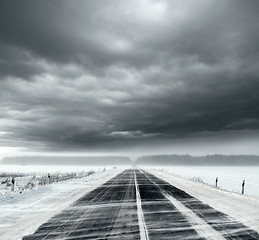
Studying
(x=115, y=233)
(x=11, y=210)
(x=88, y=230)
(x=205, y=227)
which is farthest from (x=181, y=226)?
(x=11, y=210)

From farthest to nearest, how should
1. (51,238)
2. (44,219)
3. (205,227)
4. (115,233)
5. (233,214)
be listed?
(233,214)
(44,219)
(205,227)
(115,233)
(51,238)

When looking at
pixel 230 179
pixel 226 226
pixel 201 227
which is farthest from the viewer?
pixel 230 179

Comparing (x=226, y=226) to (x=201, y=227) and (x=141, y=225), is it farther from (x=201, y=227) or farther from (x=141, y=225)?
(x=141, y=225)

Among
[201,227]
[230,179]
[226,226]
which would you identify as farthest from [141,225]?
[230,179]

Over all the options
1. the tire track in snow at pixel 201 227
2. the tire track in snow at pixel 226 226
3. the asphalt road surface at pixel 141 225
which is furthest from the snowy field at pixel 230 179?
the asphalt road surface at pixel 141 225

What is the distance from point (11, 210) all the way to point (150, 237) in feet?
20.5

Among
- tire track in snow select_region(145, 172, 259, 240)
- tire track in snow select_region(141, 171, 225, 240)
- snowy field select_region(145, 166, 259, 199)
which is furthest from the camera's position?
snowy field select_region(145, 166, 259, 199)

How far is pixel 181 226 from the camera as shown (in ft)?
24.7

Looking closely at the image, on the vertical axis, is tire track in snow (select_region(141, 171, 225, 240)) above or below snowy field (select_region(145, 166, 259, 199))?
above

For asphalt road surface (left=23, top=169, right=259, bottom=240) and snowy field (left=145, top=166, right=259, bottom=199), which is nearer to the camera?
asphalt road surface (left=23, top=169, right=259, bottom=240)

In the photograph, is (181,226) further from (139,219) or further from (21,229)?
(21,229)

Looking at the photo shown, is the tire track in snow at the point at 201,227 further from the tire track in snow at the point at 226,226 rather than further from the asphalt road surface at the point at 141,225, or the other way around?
the tire track in snow at the point at 226,226

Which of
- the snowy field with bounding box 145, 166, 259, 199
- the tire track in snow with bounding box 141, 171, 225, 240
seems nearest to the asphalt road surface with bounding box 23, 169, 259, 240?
the tire track in snow with bounding box 141, 171, 225, 240

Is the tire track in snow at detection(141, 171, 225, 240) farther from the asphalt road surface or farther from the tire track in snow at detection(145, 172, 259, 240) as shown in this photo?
the tire track in snow at detection(145, 172, 259, 240)
